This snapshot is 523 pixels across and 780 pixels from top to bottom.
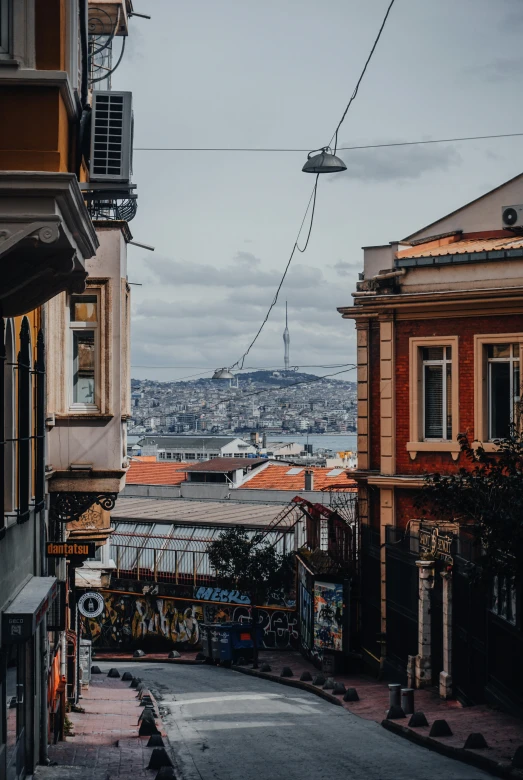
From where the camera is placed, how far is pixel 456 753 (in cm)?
1683

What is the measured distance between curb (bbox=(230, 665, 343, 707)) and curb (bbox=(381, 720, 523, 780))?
5.04 metres

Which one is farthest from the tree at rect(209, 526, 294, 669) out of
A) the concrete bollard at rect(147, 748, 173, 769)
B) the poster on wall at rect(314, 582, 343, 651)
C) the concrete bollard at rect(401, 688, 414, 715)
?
the concrete bollard at rect(147, 748, 173, 769)

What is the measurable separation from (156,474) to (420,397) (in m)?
37.4

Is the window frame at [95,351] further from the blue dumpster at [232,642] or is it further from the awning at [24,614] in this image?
the blue dumpster at [232,642]

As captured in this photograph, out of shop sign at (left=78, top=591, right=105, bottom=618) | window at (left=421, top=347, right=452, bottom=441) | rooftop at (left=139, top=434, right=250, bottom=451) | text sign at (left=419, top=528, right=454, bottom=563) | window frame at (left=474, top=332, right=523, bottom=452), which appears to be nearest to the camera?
text sign at (left=419, top=528, right=454, bottom=563)

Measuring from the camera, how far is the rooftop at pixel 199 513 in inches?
1793

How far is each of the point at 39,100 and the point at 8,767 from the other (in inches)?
272

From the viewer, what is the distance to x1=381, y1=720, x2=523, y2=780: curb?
15125 mm

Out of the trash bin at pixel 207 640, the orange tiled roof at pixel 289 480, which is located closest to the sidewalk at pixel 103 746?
the trash bin at pixel 207 640

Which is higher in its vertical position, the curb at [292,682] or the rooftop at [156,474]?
the rooftop at [156,474]

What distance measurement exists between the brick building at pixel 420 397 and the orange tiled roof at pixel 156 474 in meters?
32.6

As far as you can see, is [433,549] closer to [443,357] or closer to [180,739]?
[443,357]

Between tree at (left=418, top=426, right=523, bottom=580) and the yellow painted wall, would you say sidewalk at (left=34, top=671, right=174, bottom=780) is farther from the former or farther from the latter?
the yellow painted wall

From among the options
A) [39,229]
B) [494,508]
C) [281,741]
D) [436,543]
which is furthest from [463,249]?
[39,229]
